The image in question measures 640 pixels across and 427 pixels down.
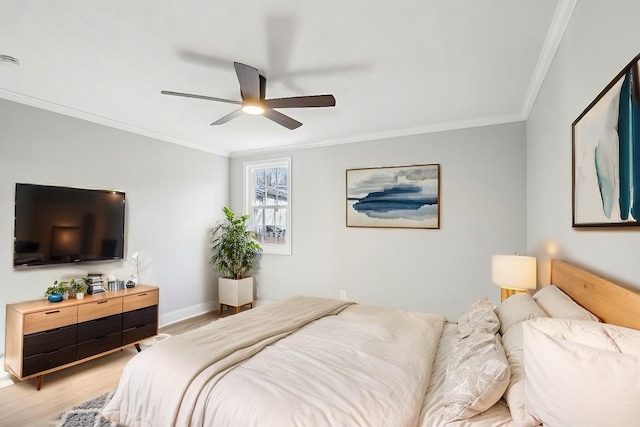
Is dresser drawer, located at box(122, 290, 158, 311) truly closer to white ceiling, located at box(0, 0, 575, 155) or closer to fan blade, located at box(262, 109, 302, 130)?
white ceiling, located at box(0, 0, 575, 155)

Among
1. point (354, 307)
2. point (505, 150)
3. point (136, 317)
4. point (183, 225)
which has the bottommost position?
point (136, 317)

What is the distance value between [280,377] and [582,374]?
3.85 ft

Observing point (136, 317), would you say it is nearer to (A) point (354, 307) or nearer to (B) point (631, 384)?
(A) point (354, 307)

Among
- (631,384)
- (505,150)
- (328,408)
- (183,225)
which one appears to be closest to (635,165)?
(631,384)

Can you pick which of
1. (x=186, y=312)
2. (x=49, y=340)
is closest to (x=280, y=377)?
(x=49, y=340)

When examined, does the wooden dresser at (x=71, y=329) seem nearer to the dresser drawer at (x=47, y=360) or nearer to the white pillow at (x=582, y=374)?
the dresser drawer at (x=47, y=360)

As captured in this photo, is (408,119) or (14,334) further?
(408,119)

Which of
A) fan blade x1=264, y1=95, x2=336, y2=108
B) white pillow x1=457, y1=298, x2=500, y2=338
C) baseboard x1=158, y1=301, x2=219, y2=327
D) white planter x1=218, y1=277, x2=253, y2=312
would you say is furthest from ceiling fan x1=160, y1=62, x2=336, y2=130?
baseboard x1=158, y1=301, x2=219, y2=327

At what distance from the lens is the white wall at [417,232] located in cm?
364

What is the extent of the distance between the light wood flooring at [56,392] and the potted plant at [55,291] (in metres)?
0.70

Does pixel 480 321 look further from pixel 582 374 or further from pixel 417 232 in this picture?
pixel 417 232

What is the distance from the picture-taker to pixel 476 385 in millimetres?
1229

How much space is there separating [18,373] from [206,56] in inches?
117

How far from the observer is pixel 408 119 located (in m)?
3.75
